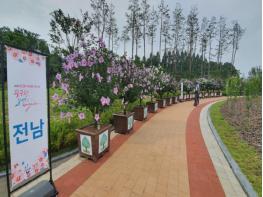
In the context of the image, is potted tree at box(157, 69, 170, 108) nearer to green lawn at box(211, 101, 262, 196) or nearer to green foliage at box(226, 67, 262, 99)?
green foliage at box(226, 67, 262, 99)

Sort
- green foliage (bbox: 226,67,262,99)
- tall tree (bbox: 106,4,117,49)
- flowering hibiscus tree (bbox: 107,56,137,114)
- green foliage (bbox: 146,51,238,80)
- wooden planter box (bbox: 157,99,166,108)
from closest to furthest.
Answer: flowering hibiscus tree (bbox: 107,56,137,114), green foliage (bbox: 226,67,262,99), wooden planter box (bbox: 157,99,166,108), tall tree (bbox: 106,4,117,49), green foliage (bbox: 146,51,238,80)

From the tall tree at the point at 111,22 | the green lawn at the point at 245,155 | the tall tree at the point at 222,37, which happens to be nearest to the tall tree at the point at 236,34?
the tall tree at the point at 222,37

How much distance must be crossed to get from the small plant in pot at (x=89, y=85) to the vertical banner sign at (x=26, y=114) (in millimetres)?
1582

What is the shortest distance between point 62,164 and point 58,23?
14771 mm

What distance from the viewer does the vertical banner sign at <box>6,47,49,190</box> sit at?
193cm

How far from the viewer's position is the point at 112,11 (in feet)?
68.1

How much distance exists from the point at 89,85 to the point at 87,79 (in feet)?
0.43

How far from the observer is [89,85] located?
4.07 metres

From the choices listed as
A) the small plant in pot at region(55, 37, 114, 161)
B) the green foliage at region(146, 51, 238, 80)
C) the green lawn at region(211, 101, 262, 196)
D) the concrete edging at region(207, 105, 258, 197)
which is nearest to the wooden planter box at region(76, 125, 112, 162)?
the small plant in pot at region(55, 37, 114, 161)

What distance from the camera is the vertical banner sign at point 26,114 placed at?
6.32ft

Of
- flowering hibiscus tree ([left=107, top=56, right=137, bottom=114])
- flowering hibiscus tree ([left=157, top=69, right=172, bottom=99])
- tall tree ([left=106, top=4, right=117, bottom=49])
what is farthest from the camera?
tall tree ([left=106, top=4, right=117, bottom=49])

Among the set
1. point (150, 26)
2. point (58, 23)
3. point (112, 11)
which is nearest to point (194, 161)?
point (58, 23)

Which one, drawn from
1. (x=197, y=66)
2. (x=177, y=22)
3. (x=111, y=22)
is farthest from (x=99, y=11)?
(x=197, y=66)

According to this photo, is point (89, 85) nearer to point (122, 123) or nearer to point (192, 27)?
point (122, 123)
